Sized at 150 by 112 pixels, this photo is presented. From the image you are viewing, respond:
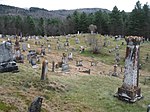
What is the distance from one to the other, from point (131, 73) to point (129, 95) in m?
1.42

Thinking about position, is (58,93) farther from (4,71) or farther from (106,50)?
(106,50)

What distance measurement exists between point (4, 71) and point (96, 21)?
58.8m

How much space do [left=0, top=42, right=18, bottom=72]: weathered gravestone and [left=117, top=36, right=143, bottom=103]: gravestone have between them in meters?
7.48

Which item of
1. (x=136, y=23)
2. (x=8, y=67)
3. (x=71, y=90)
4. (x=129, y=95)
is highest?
(x=136, y=23)

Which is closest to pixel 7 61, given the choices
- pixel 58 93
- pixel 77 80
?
pixel 58 93

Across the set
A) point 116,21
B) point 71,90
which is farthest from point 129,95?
point 116,21

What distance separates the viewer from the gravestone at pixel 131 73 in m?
18.4

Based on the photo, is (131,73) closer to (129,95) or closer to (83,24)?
(129,95)

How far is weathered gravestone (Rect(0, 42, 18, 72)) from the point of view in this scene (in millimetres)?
18484

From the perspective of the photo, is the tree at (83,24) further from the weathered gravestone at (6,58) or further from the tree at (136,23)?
the weathered gravestone at (6,58)

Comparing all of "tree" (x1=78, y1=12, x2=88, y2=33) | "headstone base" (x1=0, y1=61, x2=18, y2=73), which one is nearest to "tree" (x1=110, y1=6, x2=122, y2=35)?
"tree" (x1=78, y1=12, x2=88, y2=33)

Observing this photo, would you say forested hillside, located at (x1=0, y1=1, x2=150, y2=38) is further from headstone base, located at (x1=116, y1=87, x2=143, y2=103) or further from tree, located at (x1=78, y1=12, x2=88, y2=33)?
headstone base, located at (x1=116, y1=87, x2=143, y2=103)

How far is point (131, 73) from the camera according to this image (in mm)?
18547

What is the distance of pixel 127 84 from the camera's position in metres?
18.8
